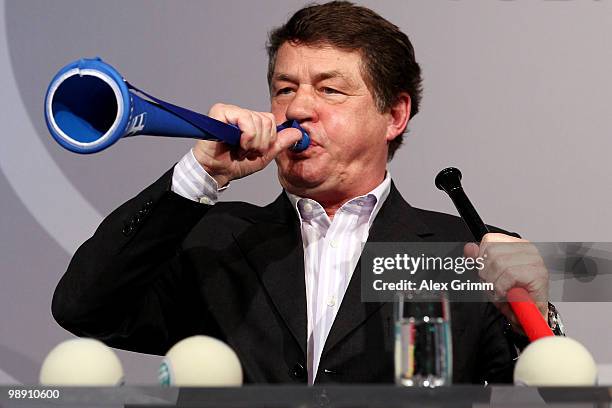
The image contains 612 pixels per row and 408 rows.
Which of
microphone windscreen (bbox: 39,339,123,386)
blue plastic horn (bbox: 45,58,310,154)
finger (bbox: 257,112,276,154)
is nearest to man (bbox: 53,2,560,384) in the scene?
finger (bbox: 257,112,276,154)

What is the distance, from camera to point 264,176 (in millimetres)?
2750

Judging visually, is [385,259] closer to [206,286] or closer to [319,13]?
[206,286]

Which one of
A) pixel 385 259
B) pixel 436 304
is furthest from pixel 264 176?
pixel 436 304

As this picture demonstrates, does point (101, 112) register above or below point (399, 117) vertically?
below

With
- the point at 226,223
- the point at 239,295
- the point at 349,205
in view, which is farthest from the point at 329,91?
the point at 239,295

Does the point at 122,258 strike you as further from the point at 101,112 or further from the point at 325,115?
the point at 325,115

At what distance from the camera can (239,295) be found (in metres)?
2.14

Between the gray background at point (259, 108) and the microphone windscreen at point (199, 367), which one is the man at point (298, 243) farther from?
the microphone windscreen at point (199, 367)

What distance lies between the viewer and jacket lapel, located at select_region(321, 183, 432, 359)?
2023mm

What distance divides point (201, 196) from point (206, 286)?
0.31 meters

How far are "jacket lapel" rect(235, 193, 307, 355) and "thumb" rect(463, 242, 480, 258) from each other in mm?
379

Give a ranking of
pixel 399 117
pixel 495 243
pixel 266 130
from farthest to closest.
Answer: pixel 399 117 < pixel 266 130 < pixel 495 243

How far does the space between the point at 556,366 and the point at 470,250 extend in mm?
Result: 528


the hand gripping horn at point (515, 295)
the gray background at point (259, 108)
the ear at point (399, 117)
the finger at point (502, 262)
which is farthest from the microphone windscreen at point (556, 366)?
the gray background at point (259, 108)
